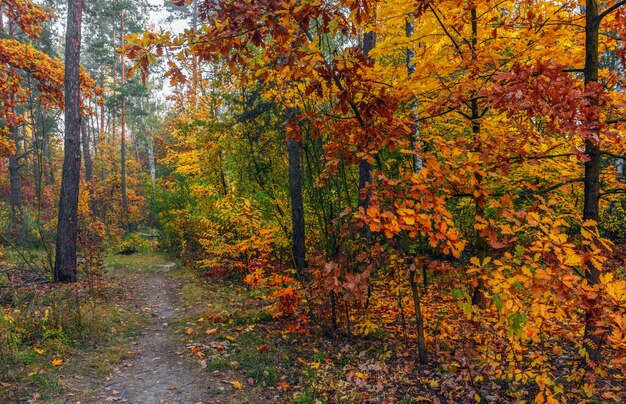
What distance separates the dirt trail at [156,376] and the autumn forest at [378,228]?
1.4 inches

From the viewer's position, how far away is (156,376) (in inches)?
192

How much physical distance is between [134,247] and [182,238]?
4182mm

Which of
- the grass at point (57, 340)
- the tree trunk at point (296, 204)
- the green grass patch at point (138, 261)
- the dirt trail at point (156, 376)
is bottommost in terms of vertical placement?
the green grass patch at point (138, 261)

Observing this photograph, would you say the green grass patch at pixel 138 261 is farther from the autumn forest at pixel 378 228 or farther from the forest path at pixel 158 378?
the forest path at pixel 158 378

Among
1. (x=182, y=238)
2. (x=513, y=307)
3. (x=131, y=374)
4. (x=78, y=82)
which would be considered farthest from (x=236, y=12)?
(x=182, y=238)

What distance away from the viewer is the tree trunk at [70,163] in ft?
29.1

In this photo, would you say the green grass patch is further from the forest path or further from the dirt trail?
the dirt trail

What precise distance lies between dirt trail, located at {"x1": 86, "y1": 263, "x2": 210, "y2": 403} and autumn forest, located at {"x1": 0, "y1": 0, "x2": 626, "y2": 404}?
36 millimetres

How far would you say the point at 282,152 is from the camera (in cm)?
1105

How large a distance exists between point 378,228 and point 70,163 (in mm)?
8895

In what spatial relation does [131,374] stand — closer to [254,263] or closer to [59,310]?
[59,310]

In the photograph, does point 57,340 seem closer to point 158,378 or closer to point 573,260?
Result: point 158,378

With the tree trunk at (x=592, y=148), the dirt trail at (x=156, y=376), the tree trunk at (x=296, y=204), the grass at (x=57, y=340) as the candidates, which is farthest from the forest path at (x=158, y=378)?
the tree trunk at (x=592, y=148)

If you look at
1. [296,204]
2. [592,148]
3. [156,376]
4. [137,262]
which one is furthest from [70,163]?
[592,148]
